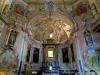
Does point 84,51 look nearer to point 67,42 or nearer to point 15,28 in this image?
point 67,42

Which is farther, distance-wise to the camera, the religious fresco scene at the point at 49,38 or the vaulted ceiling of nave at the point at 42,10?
the vaulted ceiling of nave at the point at 42,10

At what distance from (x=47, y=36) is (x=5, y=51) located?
29.8ft

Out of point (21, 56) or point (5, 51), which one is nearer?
point (5, 51)

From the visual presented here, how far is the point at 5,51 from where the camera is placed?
35.6 feet

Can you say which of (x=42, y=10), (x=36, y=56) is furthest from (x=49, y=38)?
(x=42, y=10)

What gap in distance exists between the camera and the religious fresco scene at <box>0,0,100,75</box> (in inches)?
433

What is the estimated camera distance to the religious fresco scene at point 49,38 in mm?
11008

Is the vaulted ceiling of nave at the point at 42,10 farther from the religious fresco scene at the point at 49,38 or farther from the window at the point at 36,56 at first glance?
the window at the point at 36,56

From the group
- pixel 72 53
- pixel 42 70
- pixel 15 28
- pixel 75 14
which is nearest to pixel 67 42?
pixel 72 53

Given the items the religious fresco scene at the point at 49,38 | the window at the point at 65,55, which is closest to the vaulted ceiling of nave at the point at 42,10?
the religious fresco scene at the point at 49,38

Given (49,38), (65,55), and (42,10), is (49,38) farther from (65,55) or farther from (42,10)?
(42,10)

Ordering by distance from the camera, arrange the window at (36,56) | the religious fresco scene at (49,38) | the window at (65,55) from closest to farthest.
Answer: the religious fresco scene at (49,38) → the window at (36,56) → the window at (65,55)

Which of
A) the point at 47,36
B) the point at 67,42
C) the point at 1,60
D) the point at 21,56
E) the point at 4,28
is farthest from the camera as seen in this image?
the point at 47,36

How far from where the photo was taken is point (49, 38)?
18.1m
